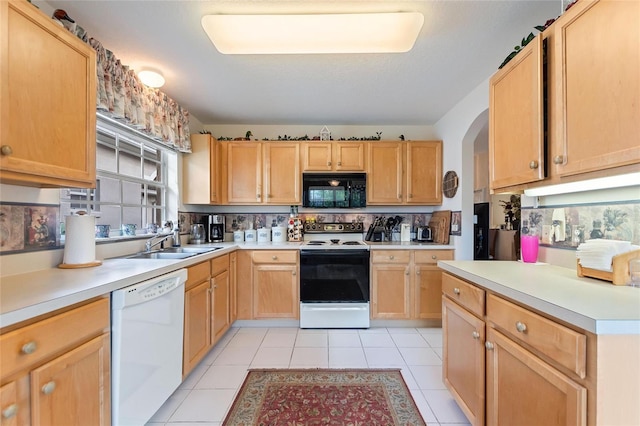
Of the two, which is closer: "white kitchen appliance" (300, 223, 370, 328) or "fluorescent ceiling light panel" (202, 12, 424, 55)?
"fluorescent ceiling light panel" (202, 12, 424, 55)

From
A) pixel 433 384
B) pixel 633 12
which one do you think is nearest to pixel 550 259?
pixel 433 384

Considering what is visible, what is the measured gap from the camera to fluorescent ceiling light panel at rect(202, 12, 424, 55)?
1.54 meters

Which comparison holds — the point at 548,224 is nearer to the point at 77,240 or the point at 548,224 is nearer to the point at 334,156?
the point at 334,156

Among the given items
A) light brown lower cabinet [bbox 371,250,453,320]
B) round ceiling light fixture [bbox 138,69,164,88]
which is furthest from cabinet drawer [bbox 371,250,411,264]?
round ceiling light fixture [bbox 138,69,164,88]

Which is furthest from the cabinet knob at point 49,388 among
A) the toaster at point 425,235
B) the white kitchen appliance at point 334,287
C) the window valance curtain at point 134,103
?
the toaster at point 425,235

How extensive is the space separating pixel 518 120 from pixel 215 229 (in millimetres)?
2935

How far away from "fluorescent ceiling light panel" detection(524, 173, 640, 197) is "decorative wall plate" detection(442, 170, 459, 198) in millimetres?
1281

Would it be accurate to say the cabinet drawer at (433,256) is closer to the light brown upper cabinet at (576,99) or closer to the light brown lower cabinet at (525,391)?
the light brown upper cabinet at (576,99)

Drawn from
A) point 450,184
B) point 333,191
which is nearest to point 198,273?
point 333,191

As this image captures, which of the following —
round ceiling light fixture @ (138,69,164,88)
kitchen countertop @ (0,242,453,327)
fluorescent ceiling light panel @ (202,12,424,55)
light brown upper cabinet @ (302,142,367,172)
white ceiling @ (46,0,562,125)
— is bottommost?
kitchen countertop @ (0,242,453,327)

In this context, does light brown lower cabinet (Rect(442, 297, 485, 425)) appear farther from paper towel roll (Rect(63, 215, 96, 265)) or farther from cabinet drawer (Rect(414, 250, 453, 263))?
paper towel roll (Rect(63, 215, 96, 265))

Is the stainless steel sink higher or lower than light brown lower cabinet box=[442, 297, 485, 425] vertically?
higher

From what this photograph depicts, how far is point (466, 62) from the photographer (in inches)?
78.5

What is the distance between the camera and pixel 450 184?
2.93m
